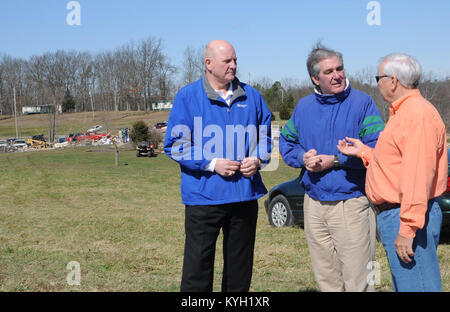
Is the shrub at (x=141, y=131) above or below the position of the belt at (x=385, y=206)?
below

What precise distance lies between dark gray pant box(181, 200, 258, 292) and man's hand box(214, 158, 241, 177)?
24cm

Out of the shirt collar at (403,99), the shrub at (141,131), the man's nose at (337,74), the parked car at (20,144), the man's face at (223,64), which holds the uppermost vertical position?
the man's face at (223,64)

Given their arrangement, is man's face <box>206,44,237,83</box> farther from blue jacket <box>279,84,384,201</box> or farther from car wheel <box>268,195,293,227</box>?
car wheel <box>268,195,293,227</box>

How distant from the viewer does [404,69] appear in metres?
2.80

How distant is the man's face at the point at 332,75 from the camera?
342 centimetres

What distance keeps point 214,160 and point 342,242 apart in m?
1.04

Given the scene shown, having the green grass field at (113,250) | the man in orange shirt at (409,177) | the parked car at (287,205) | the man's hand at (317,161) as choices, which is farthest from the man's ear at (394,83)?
the parked car at (287,205)

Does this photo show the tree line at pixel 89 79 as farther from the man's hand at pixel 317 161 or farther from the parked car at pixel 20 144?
the man's hand at pixel 317 161

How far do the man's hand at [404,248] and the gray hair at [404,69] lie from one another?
33.7 inches

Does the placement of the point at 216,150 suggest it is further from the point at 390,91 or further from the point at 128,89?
the point at 128,89

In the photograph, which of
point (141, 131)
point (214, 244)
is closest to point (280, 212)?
point (214, 244)

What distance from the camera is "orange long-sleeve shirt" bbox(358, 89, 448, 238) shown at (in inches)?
103
